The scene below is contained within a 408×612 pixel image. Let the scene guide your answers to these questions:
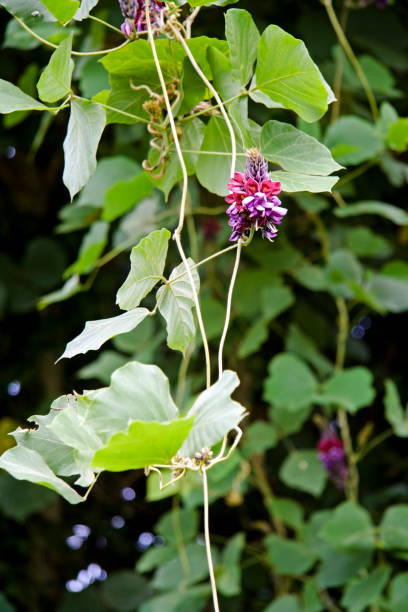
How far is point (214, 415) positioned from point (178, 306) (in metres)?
0.11

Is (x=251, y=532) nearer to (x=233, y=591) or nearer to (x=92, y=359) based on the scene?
(x=92, y=359)

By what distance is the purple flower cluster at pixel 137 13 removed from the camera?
17.9 inches

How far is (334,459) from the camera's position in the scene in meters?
1.03

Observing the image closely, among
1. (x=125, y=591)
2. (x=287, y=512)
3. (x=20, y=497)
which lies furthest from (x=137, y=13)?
(x=125, y=591)

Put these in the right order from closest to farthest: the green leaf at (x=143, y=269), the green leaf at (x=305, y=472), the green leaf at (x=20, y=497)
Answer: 1. the green leaf at (x=143, y=269)
2. the green leaf at (x=305, y=472)
3. the green leaf at (x=20, y=497)

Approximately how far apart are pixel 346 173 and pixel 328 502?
0.63 metres

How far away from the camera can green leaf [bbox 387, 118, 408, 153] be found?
0.85m

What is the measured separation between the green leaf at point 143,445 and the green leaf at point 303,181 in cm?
16

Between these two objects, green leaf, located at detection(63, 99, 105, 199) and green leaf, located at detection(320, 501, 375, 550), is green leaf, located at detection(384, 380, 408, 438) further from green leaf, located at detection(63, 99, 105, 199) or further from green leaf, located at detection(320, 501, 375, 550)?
green leaf, located at detection(63, 99, 105, 199)

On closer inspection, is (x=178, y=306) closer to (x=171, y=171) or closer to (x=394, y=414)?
(x=171, y=171)

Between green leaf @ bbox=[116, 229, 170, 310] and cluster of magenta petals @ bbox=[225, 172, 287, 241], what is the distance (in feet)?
0.15

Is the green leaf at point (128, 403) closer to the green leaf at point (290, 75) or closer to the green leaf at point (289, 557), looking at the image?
the green leaf at point (290, 75)

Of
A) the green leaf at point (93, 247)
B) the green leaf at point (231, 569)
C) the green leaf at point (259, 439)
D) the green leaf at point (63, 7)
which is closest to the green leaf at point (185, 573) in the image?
the green leaf at point (231, 569)

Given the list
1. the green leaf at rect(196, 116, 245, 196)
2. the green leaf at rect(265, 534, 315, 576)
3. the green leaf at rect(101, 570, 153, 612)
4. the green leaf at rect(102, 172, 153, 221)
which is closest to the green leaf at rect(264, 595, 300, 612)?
the green leaf at rect(265, 534, 315, 576)
